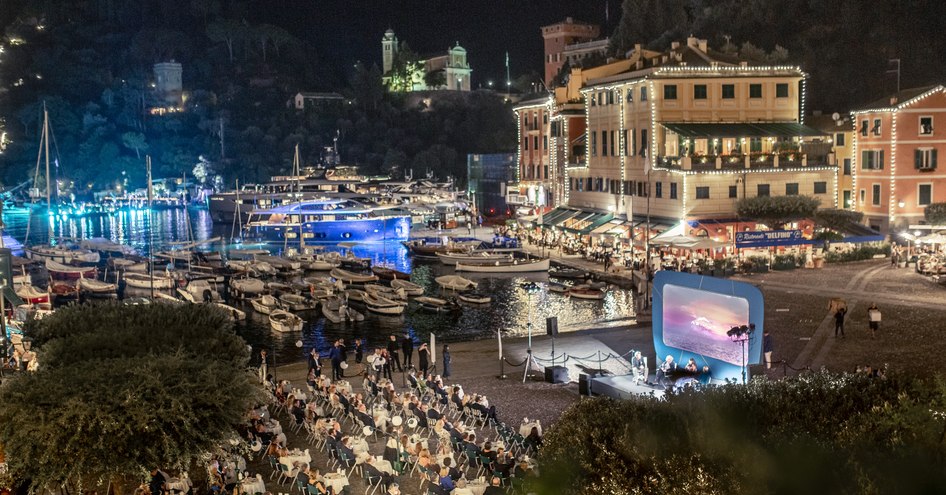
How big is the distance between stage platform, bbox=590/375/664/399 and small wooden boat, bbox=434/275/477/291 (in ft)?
93.0

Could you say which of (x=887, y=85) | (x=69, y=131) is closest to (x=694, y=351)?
(x=887, y=85)

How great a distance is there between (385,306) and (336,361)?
19.1m

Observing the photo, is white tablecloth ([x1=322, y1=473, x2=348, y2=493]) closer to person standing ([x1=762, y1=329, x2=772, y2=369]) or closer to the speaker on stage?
the speaker on stage

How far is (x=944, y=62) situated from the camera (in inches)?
2785

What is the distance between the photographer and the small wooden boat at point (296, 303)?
159 feet

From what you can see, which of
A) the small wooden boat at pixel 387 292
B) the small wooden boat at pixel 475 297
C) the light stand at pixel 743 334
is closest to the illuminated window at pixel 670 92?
the small wooden boat at pixel 475 297

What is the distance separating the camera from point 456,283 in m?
52.5

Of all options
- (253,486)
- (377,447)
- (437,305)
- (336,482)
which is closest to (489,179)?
(437,305)

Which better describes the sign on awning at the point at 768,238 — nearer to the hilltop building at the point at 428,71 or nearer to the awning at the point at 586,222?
the awning at the point at 586,222

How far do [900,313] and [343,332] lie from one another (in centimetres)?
2316

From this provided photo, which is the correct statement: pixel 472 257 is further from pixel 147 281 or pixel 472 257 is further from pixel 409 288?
pixel 147 281

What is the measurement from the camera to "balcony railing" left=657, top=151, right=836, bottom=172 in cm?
5172

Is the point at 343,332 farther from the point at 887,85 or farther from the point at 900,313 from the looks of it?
the point at 887,85

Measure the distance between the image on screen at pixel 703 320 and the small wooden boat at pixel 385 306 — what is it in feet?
76.3
